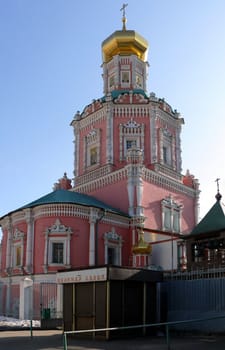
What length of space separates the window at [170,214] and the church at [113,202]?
0.06 meters

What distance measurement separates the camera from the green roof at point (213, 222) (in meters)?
16.6

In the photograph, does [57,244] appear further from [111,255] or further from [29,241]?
[111,255]

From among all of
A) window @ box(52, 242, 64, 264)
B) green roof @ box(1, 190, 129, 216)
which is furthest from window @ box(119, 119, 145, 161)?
window @ box(52, 242, 64, 264)

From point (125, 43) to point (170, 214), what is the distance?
12.3 meters

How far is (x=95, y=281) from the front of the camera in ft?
43.9

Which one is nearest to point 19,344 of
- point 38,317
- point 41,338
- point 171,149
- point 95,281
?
point 41,338

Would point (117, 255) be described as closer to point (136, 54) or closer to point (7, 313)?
point (7, 313)

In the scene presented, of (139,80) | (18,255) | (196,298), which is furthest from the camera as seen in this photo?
(139,80)

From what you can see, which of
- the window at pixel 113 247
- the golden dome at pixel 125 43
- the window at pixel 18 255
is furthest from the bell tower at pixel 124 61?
the window at pixel 18 255

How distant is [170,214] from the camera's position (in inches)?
1106

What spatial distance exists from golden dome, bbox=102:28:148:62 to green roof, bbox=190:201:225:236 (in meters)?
17.3

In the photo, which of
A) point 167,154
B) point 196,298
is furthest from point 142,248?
point 167,154

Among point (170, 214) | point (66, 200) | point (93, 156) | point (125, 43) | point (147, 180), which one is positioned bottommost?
point (170, 214)

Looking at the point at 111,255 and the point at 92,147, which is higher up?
the point at 92,147
